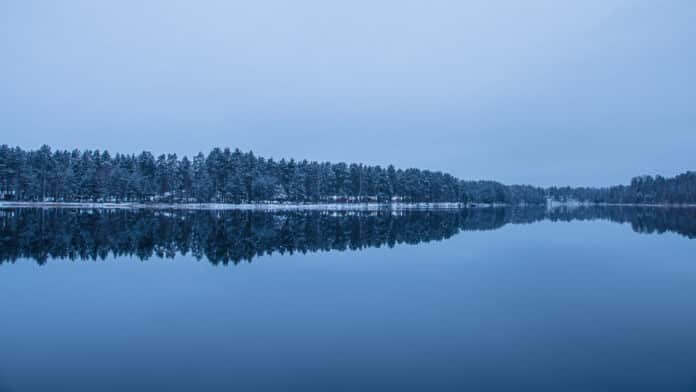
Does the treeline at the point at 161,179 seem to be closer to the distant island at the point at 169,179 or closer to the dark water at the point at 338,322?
the distant island at the point at 169,179

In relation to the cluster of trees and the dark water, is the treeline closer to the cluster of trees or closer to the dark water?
the dark water

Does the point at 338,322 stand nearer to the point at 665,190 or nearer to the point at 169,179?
the point at 169,179

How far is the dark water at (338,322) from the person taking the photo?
7.44 m

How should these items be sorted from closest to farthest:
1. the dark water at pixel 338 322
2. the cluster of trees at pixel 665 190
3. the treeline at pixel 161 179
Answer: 1. the dark water at pixel 338 322
2. the treeline at pixel 161 179
3. the cluster of trees at pixel 665 190

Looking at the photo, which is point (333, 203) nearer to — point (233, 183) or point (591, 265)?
point (233, 183)

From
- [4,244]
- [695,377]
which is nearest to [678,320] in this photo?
[695,377]

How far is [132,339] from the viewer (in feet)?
29.9

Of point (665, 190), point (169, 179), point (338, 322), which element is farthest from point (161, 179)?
point (665, 190)

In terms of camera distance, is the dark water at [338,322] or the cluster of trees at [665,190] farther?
the cluster of trees at [665,190]

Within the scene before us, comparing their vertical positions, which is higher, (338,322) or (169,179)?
(169,179)

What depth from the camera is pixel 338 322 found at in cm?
1059

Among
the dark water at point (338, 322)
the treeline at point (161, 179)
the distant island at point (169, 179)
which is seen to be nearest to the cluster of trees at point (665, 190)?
the distant island at point (169, 179)

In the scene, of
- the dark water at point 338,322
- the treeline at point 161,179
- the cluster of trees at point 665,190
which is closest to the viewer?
the dark water at point 338,322

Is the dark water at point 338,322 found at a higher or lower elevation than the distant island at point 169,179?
lower
